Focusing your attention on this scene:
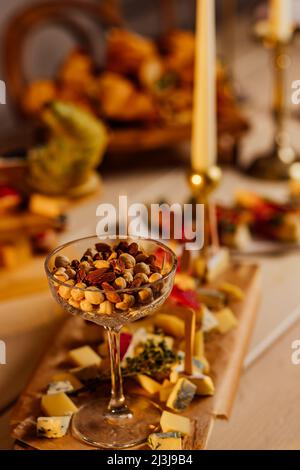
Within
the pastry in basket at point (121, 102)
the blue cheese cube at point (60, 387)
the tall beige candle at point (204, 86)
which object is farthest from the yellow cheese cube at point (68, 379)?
the pastry in basket at point (121, 102)

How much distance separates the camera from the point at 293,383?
0.90 metres

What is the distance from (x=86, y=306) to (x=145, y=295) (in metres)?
0.06

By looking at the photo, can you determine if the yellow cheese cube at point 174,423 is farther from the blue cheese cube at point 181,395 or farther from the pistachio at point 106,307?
the pistachio at point 106,307

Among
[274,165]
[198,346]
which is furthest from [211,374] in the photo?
[274,165]

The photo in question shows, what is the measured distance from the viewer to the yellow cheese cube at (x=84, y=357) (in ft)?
2.81

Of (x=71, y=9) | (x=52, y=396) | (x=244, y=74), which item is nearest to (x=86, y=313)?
(x=52, y=396)

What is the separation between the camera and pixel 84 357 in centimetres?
86

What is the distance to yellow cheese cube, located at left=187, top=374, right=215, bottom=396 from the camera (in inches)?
31.4

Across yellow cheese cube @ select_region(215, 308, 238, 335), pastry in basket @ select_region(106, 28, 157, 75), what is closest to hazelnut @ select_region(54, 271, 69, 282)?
yellow cheese cube @ select_region(215, 308, 238, 335)

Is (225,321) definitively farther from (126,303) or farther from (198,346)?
(126,303)

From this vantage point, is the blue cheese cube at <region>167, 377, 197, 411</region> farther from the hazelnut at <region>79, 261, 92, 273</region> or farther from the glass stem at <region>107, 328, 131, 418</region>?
the hazelnut at <region>79, 261, 92, 273</region>

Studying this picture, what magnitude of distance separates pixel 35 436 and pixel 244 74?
175cm

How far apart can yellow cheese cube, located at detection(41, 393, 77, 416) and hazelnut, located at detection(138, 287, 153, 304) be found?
19cm

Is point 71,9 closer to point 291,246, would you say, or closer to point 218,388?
point 291,246
